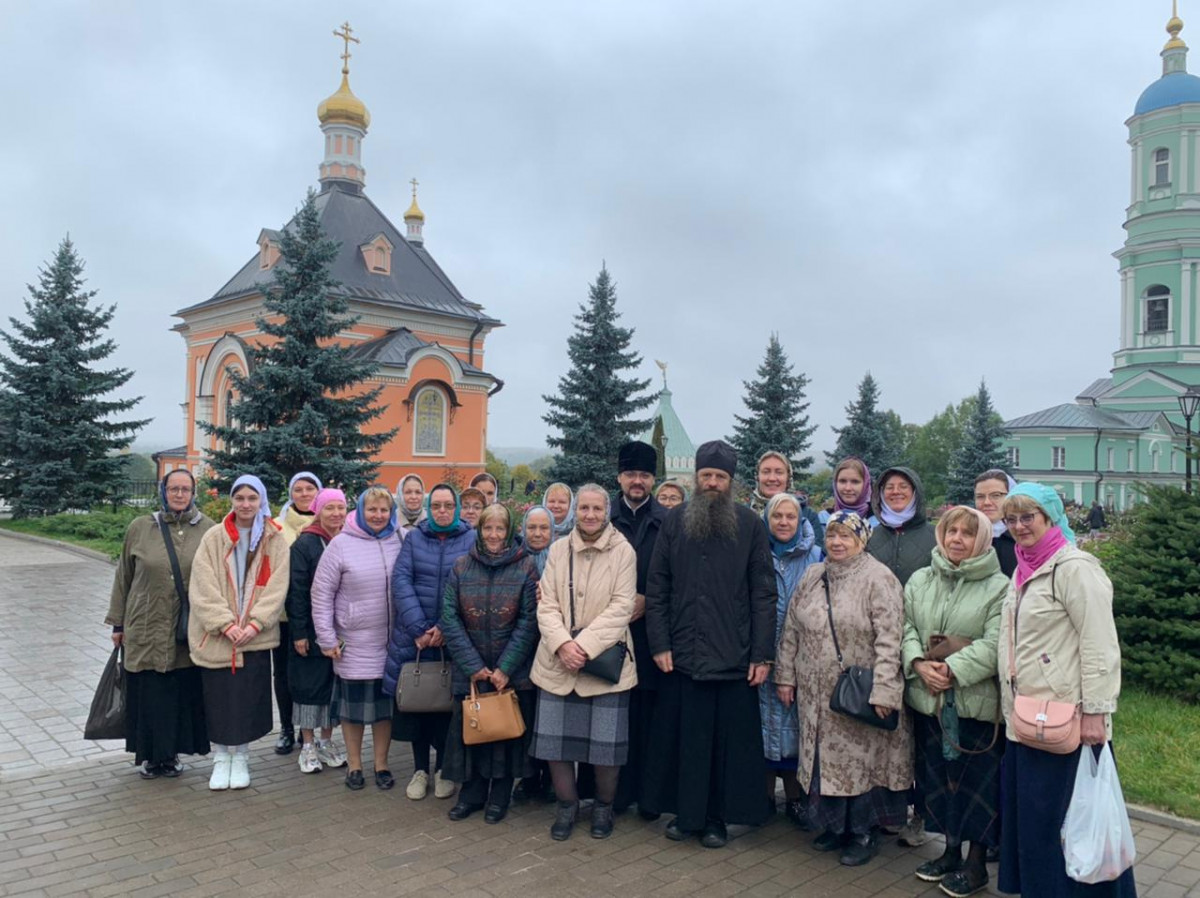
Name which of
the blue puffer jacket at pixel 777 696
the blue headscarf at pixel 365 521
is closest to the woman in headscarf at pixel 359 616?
the blue headscarf at pixel 365 521

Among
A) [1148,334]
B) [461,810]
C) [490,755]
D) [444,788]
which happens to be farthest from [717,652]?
[1148,334]

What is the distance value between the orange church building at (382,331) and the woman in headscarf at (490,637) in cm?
2165

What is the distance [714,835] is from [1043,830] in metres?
1.60

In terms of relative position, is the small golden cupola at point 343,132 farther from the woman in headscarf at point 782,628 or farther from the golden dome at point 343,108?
the woman in headscarf at point 782,628

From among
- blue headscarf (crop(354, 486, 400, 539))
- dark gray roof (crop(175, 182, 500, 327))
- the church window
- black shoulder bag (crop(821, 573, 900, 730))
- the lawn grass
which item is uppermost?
the church window

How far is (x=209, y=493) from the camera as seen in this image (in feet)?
58.3

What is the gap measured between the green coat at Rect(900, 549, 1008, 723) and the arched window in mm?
24612

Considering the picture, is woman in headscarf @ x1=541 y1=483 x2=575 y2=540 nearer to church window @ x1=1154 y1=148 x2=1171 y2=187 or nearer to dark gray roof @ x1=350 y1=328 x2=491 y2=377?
dark gray roof @ x1=350 y1=328 x2=491 y2=377

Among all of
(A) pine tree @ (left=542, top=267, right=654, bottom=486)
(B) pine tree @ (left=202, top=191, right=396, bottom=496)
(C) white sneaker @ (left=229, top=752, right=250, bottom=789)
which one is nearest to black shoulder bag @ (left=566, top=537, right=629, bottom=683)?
(C) white sneaker @ (left=229, top=752, right=250, bottom=789)

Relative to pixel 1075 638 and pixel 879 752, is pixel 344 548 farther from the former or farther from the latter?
pixel 1075 638

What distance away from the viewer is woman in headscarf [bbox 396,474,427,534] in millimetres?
6078

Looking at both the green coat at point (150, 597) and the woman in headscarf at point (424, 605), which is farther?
the green coat at point (150, 597)

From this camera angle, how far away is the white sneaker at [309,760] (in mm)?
5547

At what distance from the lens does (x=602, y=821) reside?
4.64 m
